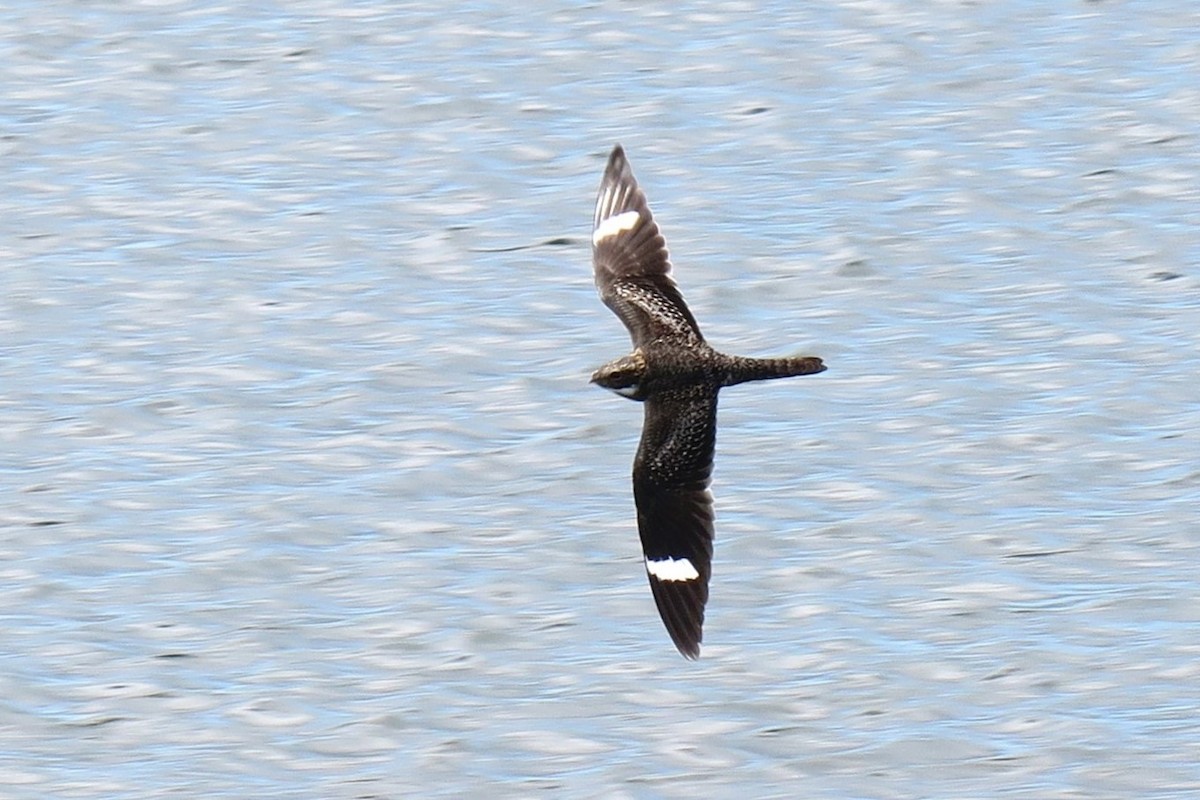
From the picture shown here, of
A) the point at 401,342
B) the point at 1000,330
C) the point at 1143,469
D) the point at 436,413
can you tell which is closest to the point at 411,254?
the point at 401,342

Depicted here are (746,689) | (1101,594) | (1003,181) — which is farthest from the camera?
(1003,181)

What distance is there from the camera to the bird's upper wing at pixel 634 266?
37.0ft

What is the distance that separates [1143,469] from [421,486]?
3882 millimetres

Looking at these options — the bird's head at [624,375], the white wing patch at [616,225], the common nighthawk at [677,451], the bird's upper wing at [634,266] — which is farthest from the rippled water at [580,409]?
the white wing patch at [616,225]

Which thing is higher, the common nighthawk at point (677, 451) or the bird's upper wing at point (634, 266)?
the bird's upper wing at point (634, 266)

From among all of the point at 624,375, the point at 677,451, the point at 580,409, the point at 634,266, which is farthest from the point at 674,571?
the point at 580,409

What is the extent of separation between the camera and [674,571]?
10766 millimetres

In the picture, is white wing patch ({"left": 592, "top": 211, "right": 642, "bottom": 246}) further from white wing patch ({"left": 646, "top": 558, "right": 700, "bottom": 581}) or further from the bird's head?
white wing patch ({"left": 646, "top": 558, "right": 700, "bottom": 581})

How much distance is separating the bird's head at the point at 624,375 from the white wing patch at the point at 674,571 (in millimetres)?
738

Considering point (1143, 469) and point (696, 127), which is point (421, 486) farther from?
point (696, 127)

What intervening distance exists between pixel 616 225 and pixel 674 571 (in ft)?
6.37

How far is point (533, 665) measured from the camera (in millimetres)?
12203

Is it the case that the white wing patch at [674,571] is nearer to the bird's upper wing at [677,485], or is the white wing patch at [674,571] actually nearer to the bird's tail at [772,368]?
the bird's upper wing at [677,485]

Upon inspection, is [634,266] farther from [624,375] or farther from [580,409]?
[580,409]
